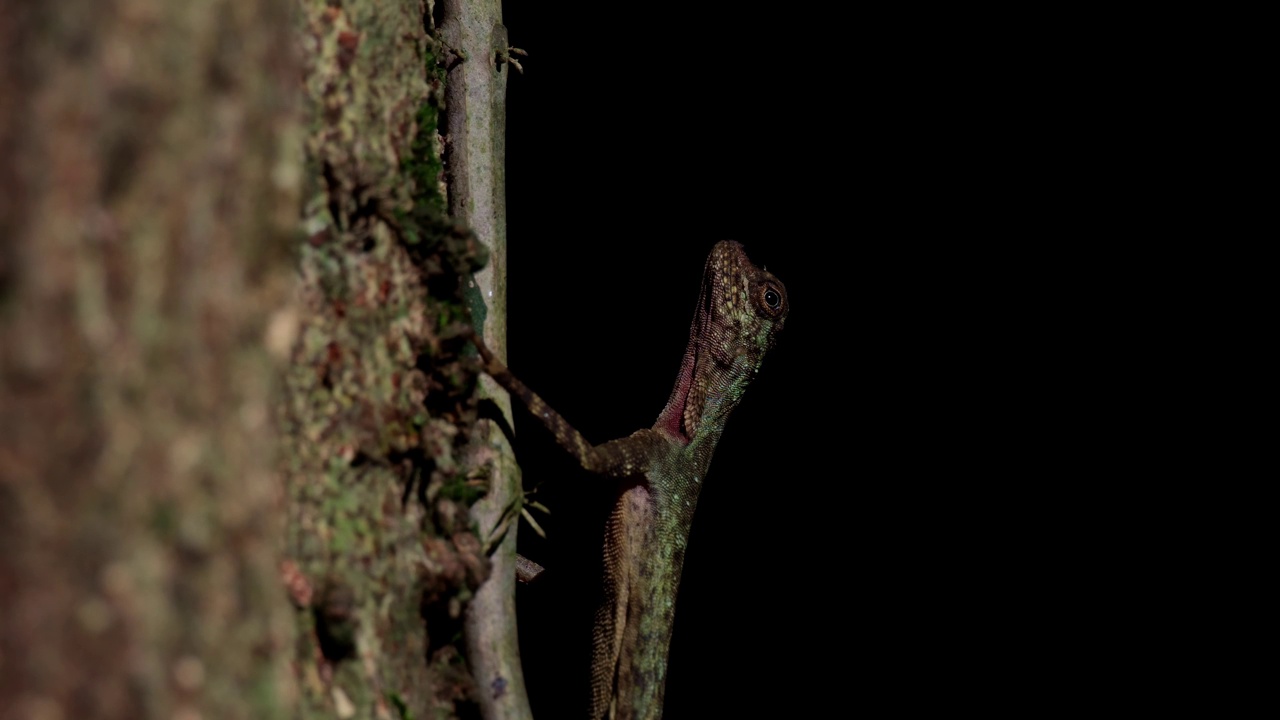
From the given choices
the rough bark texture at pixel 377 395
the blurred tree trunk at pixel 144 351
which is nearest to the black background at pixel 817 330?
the rough bark texture at pixel 377 395

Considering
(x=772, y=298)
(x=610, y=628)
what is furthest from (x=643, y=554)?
(x=772, y=298)

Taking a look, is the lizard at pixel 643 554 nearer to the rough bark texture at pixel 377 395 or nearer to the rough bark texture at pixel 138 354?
the rough bark texture at pixel 377 395

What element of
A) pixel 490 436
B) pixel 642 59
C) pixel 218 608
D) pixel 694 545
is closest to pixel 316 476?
pixel 218 608

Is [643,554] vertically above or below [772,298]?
below

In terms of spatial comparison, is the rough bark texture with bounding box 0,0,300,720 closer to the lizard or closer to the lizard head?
the lizard

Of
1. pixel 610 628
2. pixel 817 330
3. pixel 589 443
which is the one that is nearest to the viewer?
pixel 589 443

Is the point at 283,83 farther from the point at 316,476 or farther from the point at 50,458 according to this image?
the point at 316,476

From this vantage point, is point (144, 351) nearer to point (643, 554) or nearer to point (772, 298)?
point (643, 554)

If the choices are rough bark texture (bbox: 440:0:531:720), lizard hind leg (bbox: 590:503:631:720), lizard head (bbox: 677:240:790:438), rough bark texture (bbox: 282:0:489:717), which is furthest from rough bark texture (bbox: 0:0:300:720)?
lizard head (bbox: 677:240:790:438)
